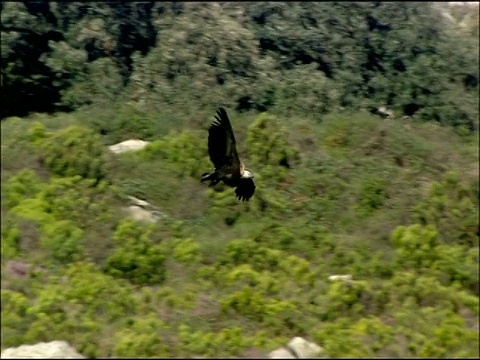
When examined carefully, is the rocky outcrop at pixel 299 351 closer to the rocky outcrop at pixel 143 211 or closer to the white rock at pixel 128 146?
A: the rocky outcrop at pixel 143 211

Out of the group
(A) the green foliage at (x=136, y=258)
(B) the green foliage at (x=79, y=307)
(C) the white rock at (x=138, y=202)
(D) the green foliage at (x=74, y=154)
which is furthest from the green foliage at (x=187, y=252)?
(D) the green foliage at (x=74, y=154)

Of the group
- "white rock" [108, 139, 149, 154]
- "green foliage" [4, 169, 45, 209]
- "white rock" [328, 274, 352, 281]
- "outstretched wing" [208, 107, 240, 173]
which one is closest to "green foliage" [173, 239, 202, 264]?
"white rock" [328, 274, 352, 281]

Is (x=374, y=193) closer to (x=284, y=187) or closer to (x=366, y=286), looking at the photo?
(x=284, y=187)

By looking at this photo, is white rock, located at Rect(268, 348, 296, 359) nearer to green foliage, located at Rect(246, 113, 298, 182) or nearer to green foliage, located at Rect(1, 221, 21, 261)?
green foliage, located at Rect(1, 221, 21, 261)

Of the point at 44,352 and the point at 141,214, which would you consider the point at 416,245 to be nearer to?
the point at 141,214

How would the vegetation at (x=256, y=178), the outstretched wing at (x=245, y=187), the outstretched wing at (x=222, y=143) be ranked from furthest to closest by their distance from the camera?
1. the vegetation at (x=256, y=178)
2. the outstretched wing at (x=245, y=187)
3. the outstretched wing at (x=222, y=143)

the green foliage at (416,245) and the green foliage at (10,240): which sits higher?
the green foliage at (10,240)
